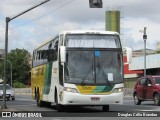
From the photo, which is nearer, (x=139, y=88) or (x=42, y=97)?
(x=42, y=97)

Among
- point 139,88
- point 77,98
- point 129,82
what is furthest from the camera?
point 129,82

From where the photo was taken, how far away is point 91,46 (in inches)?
879

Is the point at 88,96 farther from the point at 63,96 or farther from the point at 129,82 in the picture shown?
Answer: the point at 129,82

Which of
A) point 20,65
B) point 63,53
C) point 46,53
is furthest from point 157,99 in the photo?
point 20,65

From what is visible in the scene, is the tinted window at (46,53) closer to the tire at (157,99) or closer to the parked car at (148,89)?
the parked car at (148,89)

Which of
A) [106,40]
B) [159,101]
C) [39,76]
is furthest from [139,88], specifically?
[106,40]

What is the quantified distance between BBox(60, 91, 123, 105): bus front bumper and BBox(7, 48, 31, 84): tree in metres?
117

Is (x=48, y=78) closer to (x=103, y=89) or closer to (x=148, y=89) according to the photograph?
(x=103, y=89)

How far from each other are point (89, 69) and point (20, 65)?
12267 cm

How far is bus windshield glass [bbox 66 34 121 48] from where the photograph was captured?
73.2 ft

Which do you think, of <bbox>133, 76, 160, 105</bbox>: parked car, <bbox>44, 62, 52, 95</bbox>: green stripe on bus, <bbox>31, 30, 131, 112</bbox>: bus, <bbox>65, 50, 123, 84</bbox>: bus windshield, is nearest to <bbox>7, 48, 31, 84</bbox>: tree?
<bbox>133, 76, 160, 105</bbox>: parked car

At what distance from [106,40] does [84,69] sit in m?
1.76

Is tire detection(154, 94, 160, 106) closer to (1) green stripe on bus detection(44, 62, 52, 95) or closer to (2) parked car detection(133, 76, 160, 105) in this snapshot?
(2) parked car detection(133, 76, 160, 105)

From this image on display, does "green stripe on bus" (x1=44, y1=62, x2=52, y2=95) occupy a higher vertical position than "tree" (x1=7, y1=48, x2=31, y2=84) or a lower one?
lower
